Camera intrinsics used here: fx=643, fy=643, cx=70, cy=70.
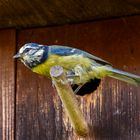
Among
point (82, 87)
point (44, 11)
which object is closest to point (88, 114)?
point (82, 87)

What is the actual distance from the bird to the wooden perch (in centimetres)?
25

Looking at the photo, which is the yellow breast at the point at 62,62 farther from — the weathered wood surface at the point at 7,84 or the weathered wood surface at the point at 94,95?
the weathered wood surface at the point at 7,84

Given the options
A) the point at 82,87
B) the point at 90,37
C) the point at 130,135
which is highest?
the point at 90,37

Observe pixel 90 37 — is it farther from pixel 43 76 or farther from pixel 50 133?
pixel 50 133

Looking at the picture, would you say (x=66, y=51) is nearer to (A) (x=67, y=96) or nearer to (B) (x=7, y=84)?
(B) (x=7, y=84)

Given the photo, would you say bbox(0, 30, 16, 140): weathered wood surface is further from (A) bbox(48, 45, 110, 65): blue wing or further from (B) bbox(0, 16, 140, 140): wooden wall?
(A) bbox(48, 45, 110, 65): blue wing

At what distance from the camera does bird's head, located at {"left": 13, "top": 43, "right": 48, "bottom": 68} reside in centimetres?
246

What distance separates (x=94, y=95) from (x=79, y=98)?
0.20 feet

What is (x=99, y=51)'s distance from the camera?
97.6 inches

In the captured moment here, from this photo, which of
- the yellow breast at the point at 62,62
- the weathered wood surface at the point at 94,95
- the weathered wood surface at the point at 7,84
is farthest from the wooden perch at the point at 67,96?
the weathered wood surface at the point at 7,84

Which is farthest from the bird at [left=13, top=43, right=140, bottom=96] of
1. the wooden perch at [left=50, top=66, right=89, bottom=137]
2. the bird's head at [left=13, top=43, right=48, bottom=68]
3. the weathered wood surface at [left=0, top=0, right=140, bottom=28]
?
the wooden perch at [left=50, top=66, right=89, bottom=137]

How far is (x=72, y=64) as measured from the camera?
7.99 ft

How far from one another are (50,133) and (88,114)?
0.55ft

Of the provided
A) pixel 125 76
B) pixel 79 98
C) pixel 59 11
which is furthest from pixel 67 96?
pixel 59 11
